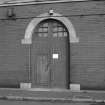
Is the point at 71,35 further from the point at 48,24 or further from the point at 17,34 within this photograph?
the point at 17,34

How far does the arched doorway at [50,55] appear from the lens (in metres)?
13.9

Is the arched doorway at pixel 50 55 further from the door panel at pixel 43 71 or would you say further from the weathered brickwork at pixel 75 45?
the weathered brickwork at pixel 75 45

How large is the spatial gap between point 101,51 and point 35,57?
374 cm

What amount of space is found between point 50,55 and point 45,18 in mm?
2082

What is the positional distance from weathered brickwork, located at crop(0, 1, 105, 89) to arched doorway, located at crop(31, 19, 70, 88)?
1.73 ft

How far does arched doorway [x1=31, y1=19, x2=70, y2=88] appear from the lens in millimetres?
13938

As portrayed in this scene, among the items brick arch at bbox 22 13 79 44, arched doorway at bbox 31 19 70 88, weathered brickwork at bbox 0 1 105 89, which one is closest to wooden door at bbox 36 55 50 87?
arched doorway at bbox 31 19 70 88

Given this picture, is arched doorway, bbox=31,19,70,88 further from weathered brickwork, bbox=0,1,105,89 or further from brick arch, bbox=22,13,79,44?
weathered brickwork, bbox=0,1,105,89

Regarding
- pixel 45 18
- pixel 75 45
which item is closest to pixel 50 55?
pixel 75 45

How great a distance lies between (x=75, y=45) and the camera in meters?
13.5

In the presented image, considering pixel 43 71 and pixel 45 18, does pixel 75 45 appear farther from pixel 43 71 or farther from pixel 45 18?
pixel 43 71

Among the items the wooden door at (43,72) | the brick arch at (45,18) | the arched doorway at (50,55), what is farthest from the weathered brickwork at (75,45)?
the wooden door at (43,72)

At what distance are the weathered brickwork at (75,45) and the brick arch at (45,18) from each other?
20 cm

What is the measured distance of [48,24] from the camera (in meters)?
14.2
